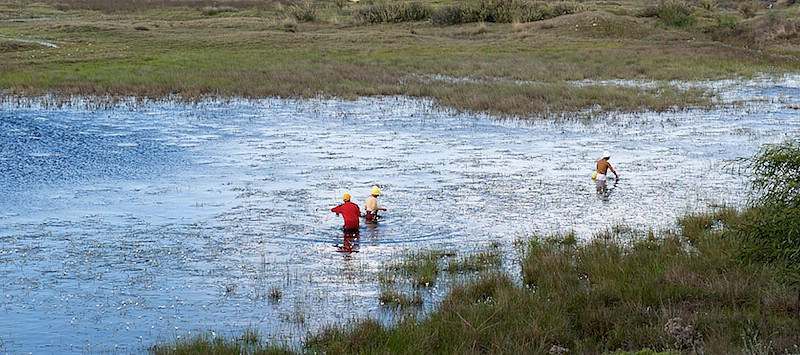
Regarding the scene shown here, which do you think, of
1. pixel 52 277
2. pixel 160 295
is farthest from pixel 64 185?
pixel 160 295

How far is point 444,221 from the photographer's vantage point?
1525 cm

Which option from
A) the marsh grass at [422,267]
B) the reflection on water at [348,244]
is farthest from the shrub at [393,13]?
the marsh grass at [422,267]

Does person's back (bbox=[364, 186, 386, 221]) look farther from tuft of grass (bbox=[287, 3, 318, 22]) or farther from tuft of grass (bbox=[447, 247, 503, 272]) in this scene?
tuft of grass (bbox=[287, 3, 318, 22])

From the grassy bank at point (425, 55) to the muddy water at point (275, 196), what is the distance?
2980mm

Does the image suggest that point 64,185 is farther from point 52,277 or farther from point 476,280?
point 476,280

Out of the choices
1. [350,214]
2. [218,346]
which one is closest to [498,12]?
[350,214]

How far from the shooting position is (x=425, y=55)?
4491 cm

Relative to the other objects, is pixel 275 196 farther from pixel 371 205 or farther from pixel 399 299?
pixel 399 299

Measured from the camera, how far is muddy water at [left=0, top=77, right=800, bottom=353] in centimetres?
1093

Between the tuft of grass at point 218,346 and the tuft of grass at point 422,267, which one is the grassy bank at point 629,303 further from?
the tuft of grass at point 218,346

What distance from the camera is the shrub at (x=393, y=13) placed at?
2562 inches

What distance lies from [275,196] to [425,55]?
2858 centimetres

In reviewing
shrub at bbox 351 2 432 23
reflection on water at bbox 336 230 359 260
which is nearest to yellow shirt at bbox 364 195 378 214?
reflection on water at bbox 336 230 359 260

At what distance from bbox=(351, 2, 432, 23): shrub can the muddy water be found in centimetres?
3584
